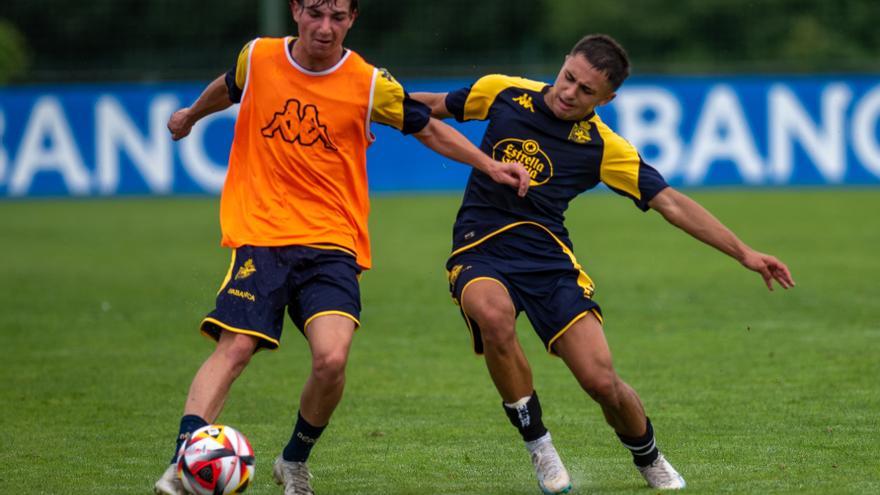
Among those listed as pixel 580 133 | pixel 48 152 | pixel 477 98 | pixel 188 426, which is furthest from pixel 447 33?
pixel 188 426

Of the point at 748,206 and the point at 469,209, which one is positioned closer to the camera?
the point at 469,209

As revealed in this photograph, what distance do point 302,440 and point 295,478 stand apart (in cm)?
17

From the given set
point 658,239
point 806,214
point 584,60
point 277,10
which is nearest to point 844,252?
point 658,239

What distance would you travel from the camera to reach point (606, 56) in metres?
6.64

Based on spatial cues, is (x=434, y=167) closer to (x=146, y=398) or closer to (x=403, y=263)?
(x=403, y=263)

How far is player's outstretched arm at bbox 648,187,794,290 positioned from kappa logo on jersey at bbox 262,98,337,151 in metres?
1.54

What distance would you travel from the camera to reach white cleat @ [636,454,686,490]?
21.6ft

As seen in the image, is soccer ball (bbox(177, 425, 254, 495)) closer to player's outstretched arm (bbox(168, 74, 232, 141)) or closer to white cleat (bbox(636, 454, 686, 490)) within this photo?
player's outstretched arm (bbox(168, 74, 232, 141))

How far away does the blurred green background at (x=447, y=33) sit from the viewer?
29172 mm

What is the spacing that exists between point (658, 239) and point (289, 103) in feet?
43.9

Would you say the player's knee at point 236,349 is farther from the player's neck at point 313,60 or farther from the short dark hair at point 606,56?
the short dark hair at point 606,56

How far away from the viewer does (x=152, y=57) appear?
30859 millimetres

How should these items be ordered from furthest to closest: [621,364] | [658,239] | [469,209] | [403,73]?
1. [403,73]
2. [658,239]
3. [621,364]
4. [469,209]

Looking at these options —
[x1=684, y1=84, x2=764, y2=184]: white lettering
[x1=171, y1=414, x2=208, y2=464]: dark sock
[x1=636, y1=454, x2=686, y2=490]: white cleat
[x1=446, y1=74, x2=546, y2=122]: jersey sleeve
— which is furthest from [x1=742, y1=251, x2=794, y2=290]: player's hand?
[x1=684, y1=84, x2=764, y2=184]: white lettering
